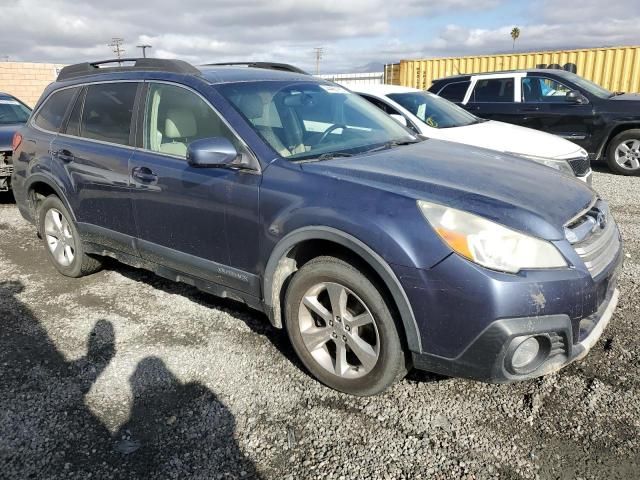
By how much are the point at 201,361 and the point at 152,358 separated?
0.34 meters

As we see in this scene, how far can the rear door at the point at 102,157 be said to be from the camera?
12.4 feet

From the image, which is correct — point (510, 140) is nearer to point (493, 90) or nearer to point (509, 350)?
point (493, 90)

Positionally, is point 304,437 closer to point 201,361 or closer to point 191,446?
point 191,446

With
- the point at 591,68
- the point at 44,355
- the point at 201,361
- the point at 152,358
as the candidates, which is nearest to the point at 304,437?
the point at 201,361

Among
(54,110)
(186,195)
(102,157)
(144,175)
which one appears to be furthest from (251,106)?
(54,110)

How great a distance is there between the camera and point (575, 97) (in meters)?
8.82

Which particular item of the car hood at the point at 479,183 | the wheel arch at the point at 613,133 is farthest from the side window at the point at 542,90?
the car hood at the point at 479,183

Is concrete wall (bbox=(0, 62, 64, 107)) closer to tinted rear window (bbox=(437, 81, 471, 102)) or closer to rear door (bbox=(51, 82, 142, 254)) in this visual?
tinted rear window (bbox=(437, 81, 471, 102))

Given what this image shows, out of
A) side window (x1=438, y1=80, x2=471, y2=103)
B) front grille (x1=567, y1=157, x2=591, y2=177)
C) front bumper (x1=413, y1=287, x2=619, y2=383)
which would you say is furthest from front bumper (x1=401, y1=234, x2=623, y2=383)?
side window (x1=438, y1=80, x2=471, y2=103)

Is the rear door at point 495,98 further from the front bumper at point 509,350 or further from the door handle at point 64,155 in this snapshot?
the front bumper at point 509,350

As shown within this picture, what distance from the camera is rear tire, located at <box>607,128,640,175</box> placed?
8547 mm

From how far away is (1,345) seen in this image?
3.55m

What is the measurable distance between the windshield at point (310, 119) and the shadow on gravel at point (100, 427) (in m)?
1.53

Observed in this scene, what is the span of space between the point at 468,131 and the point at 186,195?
4417mm
